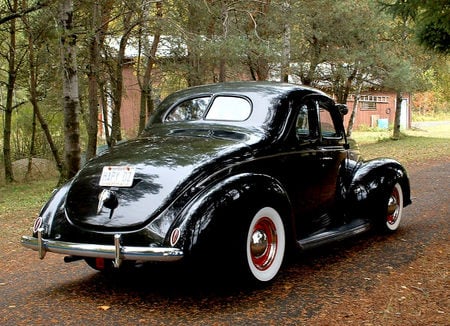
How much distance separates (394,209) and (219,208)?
318cm

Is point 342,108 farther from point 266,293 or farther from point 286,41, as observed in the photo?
point 286,41

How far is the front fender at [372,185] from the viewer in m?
5.61

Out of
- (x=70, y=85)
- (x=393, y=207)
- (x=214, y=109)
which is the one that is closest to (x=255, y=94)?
(x=214, y=109)

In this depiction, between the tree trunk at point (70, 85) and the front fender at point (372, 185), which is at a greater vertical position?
the tree trunk at point (70, 85)

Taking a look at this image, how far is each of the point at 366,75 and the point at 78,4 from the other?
12690 mm

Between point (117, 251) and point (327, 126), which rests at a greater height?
point (327, 126)

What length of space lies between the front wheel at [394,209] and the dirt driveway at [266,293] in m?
0.38

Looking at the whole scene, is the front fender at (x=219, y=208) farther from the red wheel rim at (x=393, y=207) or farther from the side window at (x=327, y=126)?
the red wheel rim at (x=393, y=207)

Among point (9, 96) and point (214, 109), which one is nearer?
point (214, 109)

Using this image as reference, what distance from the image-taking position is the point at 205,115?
510 centimetres

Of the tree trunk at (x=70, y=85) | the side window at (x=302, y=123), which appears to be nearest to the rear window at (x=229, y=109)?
the side window at (x=302, y=123)

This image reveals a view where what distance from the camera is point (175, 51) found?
51.9ft

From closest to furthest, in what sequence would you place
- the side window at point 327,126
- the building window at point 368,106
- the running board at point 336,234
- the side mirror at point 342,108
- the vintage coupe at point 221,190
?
the vintage coupe at point 221,190 < the running board at point 336,234 < the side window at point 327,126 < the side mirror at point 342,108 < the building window at point 368,106

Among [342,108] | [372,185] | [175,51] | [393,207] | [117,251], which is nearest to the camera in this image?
[117,251]
